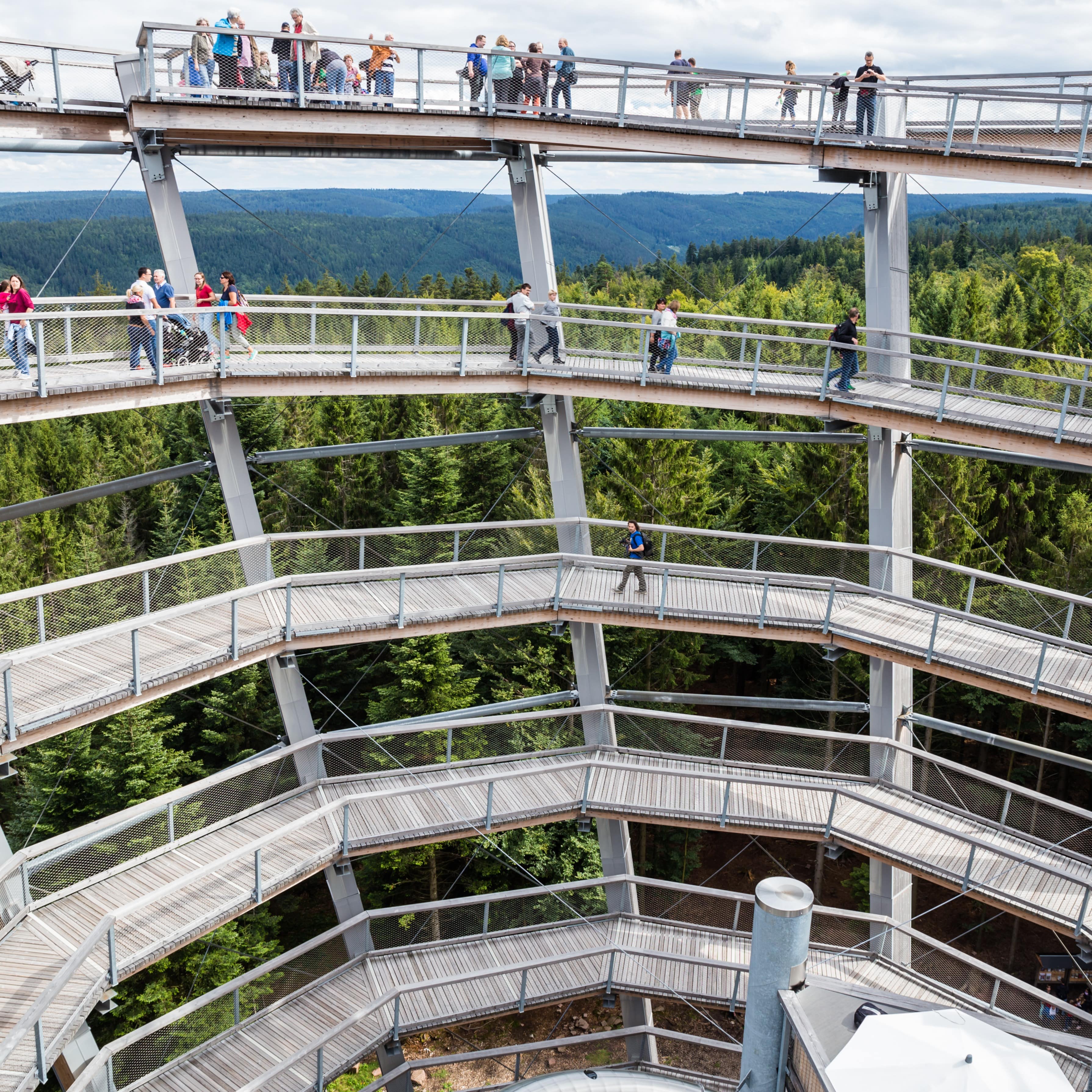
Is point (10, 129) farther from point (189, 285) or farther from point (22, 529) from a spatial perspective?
point (22, 529)

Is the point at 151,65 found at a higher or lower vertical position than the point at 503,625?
higher

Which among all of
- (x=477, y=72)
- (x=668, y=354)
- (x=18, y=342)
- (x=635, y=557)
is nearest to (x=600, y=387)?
(x=668, y=354)

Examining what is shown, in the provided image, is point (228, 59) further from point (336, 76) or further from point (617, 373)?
point (617, 373)

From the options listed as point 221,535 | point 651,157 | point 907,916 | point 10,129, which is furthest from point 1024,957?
point 10,129

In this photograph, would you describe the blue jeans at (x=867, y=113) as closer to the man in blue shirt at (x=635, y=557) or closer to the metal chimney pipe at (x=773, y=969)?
the man in blue shirt at (x=635, y=557)

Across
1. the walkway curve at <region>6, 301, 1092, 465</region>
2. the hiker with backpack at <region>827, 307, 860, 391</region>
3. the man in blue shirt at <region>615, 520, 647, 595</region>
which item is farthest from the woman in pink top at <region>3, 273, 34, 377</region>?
the hiker with backpack at <region>827, 307, 860, 391</region>

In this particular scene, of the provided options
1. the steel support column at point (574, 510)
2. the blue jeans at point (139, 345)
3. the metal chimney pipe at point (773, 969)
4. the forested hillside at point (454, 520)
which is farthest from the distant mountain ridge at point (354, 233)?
the metal chimney pipe at point (773, 969)

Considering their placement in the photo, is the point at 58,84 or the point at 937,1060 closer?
the point at 937,1060
